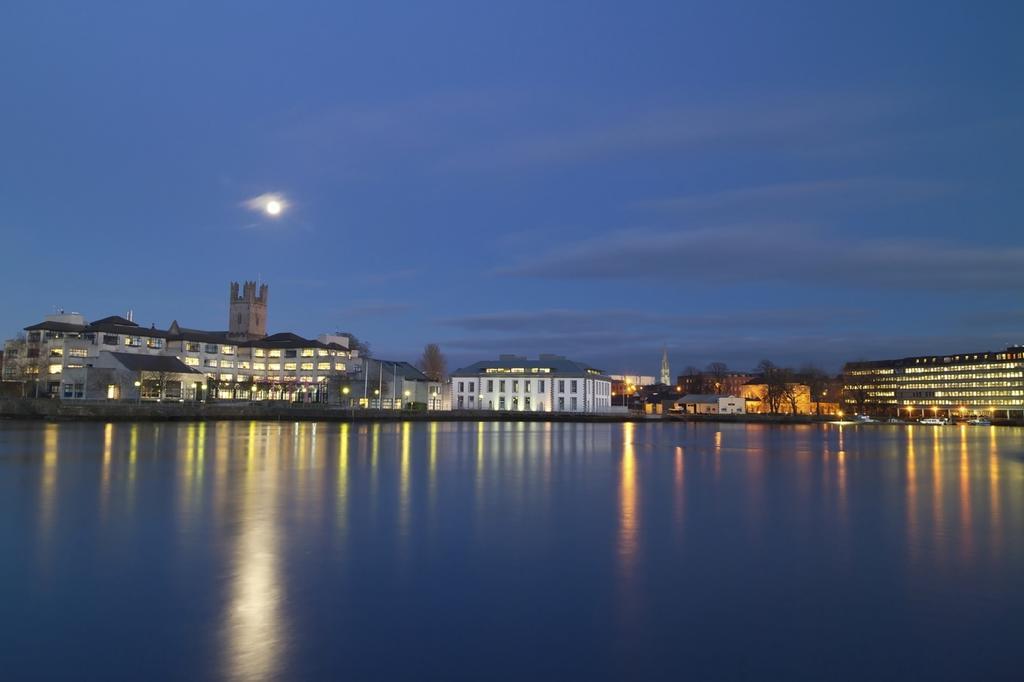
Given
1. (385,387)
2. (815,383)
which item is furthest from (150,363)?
(815,383)

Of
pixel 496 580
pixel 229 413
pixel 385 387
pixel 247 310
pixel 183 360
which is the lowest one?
pixel 496 580

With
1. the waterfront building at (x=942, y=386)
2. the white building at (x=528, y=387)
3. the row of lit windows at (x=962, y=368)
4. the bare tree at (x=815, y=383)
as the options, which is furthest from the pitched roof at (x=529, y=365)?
the row of lit windows at (x=962, y=368)

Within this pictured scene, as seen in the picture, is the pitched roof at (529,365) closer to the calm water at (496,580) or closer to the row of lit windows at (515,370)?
the row of lit windows at (515,370)

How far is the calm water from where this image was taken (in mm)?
7086

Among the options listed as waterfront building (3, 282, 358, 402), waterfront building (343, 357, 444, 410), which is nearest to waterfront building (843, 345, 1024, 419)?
waterfront building (343, 357, 444, 410)

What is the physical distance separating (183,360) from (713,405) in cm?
8416

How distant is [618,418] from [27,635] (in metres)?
91.4

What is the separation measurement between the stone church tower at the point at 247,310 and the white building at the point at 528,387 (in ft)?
220

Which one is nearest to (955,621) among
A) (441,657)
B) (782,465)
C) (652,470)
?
(441,657)

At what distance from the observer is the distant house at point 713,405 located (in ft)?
407

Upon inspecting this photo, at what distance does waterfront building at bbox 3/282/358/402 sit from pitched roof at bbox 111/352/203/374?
1.00 feet

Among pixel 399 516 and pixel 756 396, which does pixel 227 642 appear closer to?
pixel 399 516

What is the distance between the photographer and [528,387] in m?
103

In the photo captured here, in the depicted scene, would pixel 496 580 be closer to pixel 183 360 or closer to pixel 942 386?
pixel 183 360
